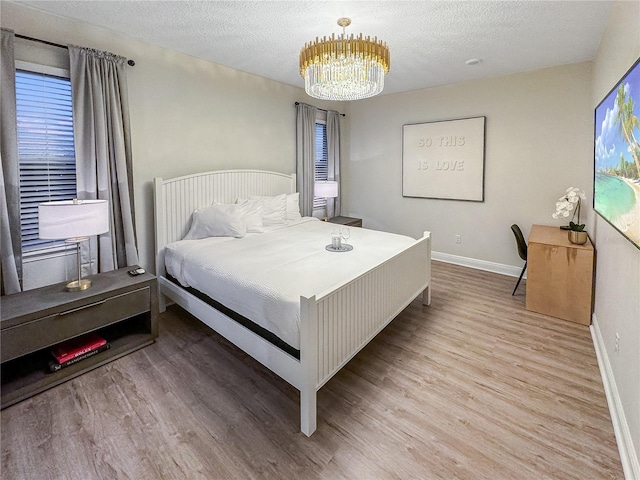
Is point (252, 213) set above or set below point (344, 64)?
below

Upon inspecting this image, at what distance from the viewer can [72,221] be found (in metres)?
2.15

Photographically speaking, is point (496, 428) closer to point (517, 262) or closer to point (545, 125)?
point (517, 262)

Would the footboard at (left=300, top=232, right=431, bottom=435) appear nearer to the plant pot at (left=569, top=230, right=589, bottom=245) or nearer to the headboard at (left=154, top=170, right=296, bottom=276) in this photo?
the plant pot at (left=569, top=230, right=589, bottom=245)

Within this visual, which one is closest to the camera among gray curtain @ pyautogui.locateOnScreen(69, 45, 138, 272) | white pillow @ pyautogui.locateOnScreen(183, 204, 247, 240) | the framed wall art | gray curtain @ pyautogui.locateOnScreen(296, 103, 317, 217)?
gray curtain @ pyautogui.locateOnScreen(69, 45, 138, 272)

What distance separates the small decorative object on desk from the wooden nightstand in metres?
3.77

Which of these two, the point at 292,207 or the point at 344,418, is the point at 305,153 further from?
the point at 344,418

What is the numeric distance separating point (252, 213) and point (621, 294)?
3177 mm

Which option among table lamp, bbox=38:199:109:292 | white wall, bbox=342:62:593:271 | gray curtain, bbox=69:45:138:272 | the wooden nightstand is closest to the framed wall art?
white wall, bbox=342:62:593:271

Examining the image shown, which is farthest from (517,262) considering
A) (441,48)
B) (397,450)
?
(397,450)

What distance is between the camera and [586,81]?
140 inches

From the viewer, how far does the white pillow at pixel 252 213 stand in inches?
142

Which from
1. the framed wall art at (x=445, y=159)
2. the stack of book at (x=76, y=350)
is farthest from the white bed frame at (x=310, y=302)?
the framed wall art at (x=445, y=159)

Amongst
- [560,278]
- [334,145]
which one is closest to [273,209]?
[334,145]

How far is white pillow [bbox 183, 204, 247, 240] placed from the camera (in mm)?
3348
